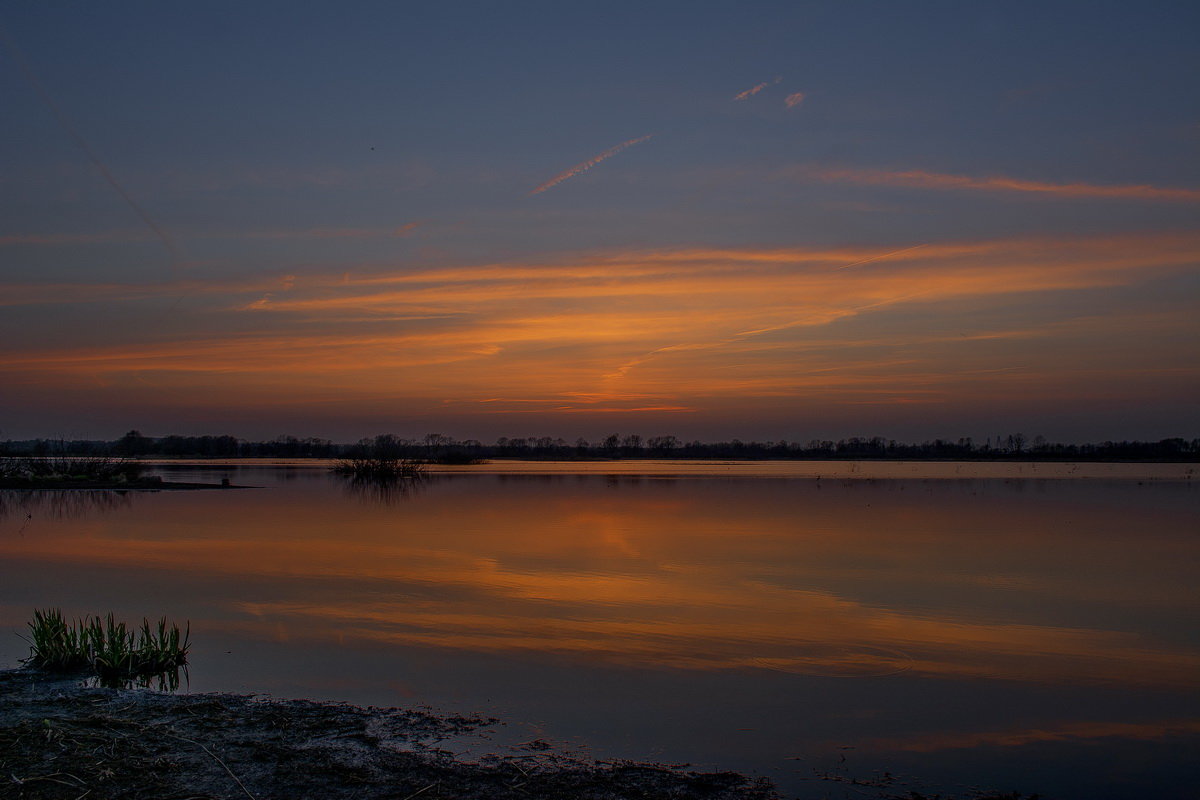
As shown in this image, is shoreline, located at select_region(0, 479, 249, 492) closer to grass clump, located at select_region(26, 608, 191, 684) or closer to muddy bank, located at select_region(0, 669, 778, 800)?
grass clump, located at select_region(26, 608, 191, 684)

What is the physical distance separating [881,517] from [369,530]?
13840 millimetres

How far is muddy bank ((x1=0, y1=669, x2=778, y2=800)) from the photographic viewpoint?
17.2ft

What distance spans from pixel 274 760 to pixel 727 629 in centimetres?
605

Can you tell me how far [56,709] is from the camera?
6684mm

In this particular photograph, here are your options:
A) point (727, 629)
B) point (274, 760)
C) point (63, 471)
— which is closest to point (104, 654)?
point (274, 760)

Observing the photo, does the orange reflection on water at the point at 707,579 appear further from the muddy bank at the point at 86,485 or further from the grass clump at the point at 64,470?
the grass clump at the point at 64,470

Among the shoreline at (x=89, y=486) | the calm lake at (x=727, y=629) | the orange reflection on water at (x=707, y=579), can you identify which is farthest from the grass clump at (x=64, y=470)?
the calm lake at (x=727, y=629)

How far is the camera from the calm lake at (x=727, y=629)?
6.71 meters

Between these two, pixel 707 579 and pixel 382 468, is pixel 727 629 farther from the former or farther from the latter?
pixel 382 468

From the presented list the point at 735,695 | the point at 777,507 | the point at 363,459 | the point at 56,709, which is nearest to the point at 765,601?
the point at 735,695

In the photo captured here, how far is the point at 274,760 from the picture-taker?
18.9 ft

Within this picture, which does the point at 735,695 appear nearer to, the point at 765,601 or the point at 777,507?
the point at 765,601

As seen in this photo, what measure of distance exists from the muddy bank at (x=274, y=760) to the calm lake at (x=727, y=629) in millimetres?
460

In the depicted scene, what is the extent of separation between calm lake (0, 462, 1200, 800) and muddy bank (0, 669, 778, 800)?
0.46 metres
